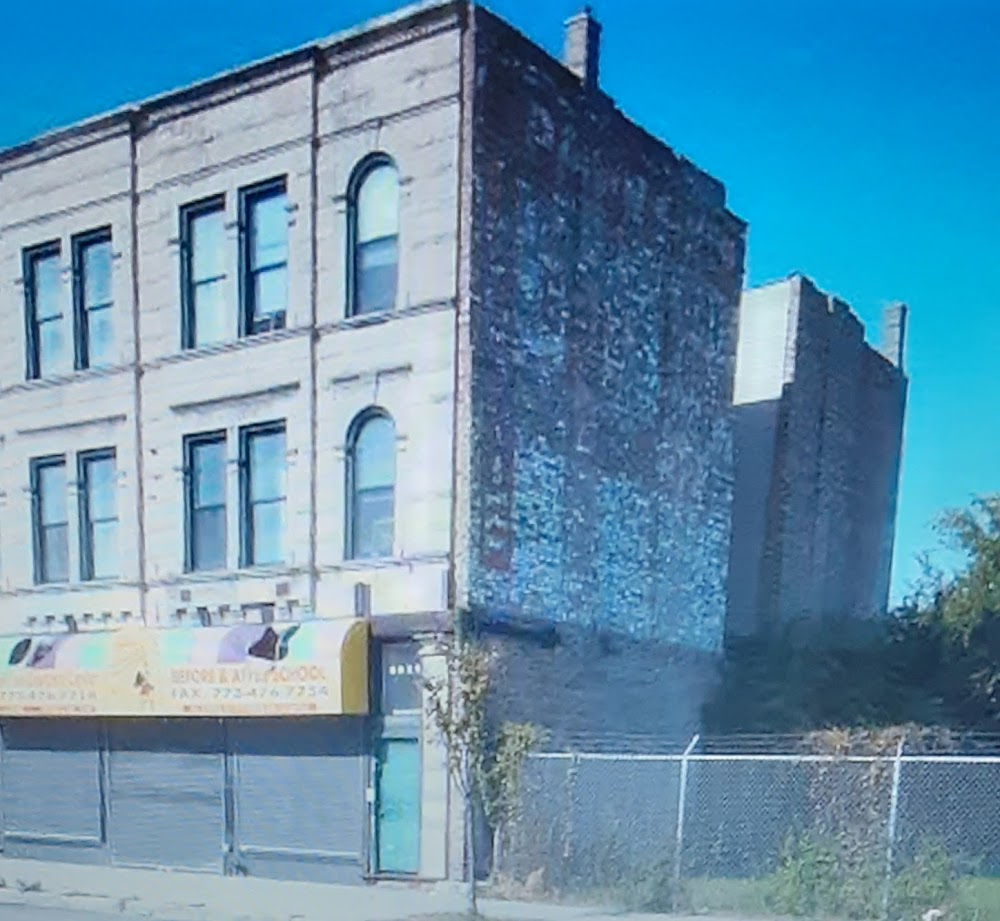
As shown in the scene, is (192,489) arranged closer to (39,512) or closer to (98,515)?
(98,515)

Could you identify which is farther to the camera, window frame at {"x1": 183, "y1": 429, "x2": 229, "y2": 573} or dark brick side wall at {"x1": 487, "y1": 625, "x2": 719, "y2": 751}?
window frame at {"x1": 183, "y1": 429, "x2": 229, "y2": 573}

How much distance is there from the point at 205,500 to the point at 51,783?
220 inches

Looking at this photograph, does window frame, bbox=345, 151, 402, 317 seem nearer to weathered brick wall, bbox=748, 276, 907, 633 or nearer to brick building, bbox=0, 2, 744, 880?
brick building, bbox=0, 2, 744, 880

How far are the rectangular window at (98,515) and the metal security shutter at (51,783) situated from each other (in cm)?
250

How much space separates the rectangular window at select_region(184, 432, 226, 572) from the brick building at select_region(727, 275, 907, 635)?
10.4m

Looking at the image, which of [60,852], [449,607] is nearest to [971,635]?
[449,607]

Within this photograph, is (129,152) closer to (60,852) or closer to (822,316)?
(60,852)

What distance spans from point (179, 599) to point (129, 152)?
23.7ft

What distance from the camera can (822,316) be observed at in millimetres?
24656

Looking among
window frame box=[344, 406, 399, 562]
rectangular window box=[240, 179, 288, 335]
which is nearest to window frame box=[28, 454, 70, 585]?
rectangular window box=[240, 179, 288, 335]

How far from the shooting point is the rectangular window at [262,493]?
16.5m

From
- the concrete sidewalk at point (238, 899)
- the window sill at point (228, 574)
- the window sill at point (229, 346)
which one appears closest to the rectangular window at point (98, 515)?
the window sill at point (228, 574)

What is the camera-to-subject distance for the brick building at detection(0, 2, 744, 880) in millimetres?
15008

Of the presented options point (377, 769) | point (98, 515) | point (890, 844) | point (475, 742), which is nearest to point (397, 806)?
point (377, 769)
